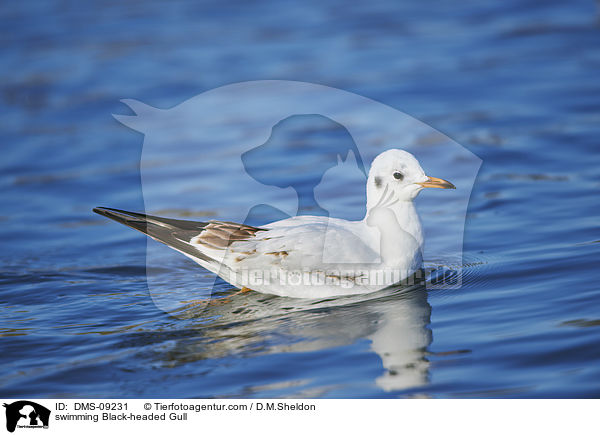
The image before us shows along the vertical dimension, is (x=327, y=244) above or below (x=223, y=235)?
below

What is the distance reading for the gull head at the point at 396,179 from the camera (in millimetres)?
6402

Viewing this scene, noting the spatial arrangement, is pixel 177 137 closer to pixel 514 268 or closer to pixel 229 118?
pixel 229 118

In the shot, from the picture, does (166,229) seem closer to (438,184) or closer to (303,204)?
(438,184)

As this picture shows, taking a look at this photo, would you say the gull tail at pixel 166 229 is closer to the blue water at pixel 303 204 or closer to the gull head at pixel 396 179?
the blue water at pixel 303 204

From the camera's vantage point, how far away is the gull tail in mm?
6652
